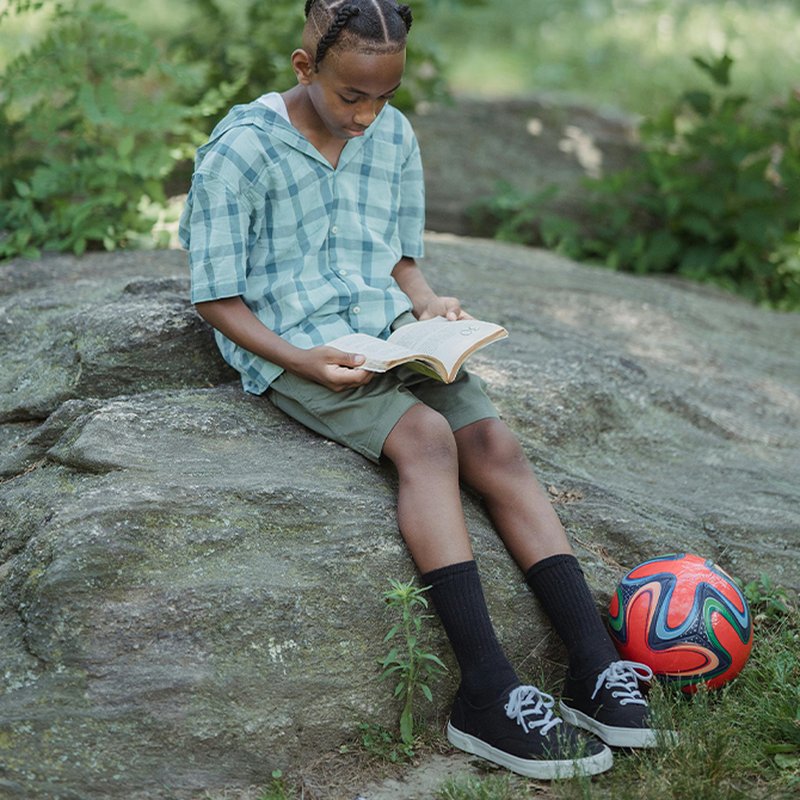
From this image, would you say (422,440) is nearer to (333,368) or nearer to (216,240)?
(333,368)

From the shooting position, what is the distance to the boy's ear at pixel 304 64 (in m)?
3.47

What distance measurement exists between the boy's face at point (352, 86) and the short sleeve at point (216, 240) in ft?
1.18

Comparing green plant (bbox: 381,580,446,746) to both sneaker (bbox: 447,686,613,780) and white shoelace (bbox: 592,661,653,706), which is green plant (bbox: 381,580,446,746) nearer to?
sneaker (bbox: 447,686,613,780)

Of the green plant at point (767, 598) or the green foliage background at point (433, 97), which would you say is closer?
the green plant at point (767, 598)

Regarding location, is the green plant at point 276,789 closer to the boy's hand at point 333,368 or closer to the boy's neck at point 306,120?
the boy's hand at point 333,368

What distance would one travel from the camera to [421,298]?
3928mm

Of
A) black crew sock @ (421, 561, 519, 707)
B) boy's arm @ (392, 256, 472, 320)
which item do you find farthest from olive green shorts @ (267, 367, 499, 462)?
black crew sock @ (421, 561, 519, 707)

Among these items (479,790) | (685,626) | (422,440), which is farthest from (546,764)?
(422,440)

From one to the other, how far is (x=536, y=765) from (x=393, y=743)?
0.40 m

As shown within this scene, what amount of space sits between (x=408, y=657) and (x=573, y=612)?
1.58ft

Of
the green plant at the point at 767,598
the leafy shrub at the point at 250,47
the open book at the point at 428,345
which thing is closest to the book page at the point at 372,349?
the open book at the point at 428,345

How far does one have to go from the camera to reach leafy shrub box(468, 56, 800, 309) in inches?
279

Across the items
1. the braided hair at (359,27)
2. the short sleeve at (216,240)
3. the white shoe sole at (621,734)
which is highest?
the braided hair at (359,27)

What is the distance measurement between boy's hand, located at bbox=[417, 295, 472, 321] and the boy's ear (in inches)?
31.3
